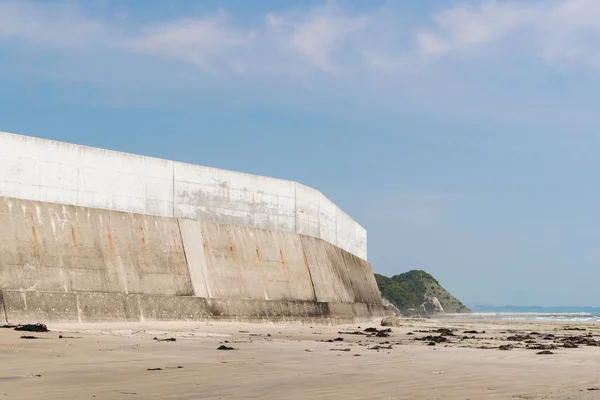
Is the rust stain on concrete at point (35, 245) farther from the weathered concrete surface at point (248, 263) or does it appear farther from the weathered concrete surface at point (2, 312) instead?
the weathered concrete surface at point (248, 263)

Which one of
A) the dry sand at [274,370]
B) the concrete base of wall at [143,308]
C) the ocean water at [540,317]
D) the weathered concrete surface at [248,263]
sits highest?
the weathered concrete surface at [248,263]

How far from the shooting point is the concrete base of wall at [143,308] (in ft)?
56.2

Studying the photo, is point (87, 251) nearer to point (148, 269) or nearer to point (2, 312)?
point (148, 269)

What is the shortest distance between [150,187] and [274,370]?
13.6m

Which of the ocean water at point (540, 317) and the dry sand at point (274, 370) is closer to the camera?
the dry sand at point (274, 370)

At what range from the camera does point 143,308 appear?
19.7 m

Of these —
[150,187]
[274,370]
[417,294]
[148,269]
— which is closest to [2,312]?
[148,269]

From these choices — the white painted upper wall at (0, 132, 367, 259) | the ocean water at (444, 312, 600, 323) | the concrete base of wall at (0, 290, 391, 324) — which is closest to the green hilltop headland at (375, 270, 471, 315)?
the ocean water at (444, 312, 600, 323)

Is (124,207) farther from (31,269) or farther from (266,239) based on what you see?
(266,239)

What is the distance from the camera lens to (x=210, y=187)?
78.6 ft

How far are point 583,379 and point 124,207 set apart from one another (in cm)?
1458

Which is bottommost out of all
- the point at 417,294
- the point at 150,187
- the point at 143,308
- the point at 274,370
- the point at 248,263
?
the point at 274,370

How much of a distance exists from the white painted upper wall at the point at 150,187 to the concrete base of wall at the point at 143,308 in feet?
8.25

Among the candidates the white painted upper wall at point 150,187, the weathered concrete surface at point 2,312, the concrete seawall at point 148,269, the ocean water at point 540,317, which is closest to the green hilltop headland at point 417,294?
the ocean water at point 540,317
